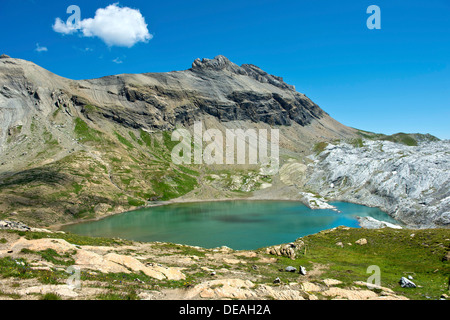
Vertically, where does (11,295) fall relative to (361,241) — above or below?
above

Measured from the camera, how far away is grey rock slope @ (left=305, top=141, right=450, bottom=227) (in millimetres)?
102375

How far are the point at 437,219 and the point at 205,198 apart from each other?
412 feet

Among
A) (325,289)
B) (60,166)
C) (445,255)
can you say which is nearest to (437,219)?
(445,255)

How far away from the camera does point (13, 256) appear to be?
24.0 metres

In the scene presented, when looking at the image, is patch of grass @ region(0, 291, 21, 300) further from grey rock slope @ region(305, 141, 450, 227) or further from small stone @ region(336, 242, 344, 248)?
grey rock slope @ region(305, 141, 450, 227)

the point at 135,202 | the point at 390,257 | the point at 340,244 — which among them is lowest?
the point at 135,202

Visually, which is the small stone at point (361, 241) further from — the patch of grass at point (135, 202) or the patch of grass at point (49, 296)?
the patch of grass at point (135, 202)

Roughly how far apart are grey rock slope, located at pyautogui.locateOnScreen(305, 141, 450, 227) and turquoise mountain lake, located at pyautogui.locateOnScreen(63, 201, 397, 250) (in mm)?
9807

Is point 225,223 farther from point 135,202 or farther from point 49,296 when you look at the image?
point 49,296

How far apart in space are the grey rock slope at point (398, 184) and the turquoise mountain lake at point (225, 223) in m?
9.81

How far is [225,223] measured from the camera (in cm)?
10525

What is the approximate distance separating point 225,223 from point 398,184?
332 ft

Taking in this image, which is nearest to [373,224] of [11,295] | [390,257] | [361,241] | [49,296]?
[361,241]

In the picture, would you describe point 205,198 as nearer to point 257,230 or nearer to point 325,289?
point 257,230
